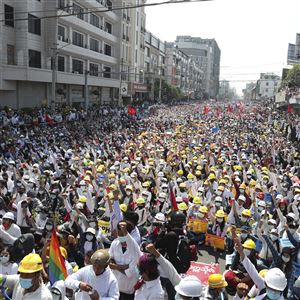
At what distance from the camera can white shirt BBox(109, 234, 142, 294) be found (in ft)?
13.4

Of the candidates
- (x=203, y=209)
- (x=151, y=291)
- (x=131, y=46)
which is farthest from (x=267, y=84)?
(x=151, y=291)

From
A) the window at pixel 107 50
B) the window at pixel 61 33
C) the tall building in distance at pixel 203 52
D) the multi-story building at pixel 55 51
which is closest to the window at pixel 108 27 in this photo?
the multi-story building at pixel 55 51

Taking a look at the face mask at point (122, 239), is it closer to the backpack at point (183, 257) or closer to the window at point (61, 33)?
the backpack at point (183, 257)

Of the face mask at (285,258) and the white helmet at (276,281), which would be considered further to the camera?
the face mask at (285,258)

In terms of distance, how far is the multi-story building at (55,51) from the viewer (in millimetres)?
22562

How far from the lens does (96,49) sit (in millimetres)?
36594

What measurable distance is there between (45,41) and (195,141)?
13.8 meters

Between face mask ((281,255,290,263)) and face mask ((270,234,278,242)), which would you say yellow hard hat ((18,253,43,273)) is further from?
face mask ((270,234,278,242))

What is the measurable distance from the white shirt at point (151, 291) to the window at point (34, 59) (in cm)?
2315

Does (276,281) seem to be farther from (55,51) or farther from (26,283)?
(55,51)

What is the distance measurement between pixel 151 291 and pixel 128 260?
2.56 ft

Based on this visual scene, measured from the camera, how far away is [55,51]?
23.0 m

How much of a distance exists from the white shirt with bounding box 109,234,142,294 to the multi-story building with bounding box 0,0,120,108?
40.7 feet

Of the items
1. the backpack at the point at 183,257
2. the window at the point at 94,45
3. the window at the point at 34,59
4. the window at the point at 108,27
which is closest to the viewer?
the backpack at the point at 183,257
